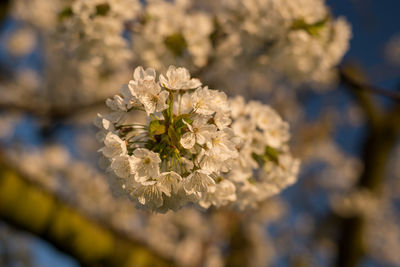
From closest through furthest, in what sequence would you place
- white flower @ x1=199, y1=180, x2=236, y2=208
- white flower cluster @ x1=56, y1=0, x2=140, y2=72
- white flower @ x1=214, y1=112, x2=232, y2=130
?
white flower @ x1=214, y1=112, x2=232, y2=130
white flower @ x1=199, y1=180, x2=236, y2=208
white flower cluster @ x1=56, y1=0, x2=140, y2=72

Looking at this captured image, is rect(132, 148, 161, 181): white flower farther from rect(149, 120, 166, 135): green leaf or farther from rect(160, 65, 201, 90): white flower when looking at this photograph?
rect(160, 65, 201, 90): white flower

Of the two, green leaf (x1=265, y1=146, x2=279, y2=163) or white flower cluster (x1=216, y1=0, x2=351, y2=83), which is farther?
white flower cluster (x1=216, y1=0, x2=351, y2=83)

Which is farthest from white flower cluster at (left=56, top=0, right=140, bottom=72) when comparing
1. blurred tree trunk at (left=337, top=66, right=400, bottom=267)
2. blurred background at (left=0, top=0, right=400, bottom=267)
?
blurred tree trunk at (left=337, top=66, right=400, bottom=267)

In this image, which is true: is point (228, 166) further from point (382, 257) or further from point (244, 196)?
point (382, 257)

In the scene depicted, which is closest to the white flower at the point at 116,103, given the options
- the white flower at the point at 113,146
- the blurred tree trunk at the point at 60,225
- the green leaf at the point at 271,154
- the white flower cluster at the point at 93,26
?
the white flower at the point at 113,146

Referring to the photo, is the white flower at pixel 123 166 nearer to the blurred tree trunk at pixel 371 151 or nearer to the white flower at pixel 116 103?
the white flower at pixel 116 103

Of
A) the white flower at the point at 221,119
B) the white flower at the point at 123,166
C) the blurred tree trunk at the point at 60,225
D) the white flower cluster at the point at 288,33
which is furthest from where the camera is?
the blurred tree trunk at the point at 60,225
